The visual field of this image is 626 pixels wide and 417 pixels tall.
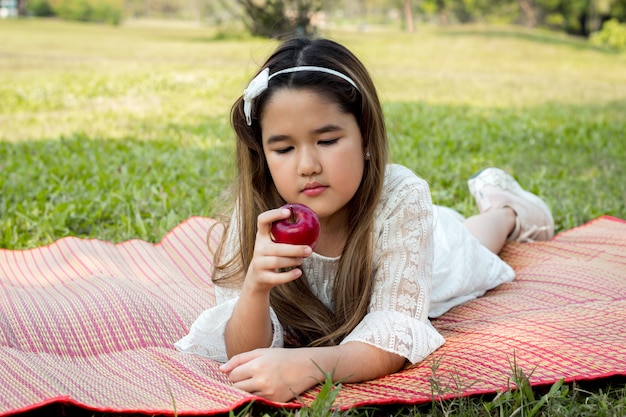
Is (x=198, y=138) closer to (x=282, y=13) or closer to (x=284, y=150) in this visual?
(x=284, y=150)

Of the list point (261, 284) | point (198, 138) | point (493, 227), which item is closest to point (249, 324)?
point (261, 284)

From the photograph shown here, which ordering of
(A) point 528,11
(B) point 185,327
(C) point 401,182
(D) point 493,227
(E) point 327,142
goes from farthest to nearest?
(A) point 528,11 < (D) point 493,227 < (B) point 185,327 < (C) point 401,182 < (E) point 327,142

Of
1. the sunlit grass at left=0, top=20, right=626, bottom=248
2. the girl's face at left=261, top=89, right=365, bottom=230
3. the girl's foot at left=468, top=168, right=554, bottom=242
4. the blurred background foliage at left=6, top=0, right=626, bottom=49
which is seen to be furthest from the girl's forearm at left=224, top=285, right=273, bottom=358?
the blurred background foliage at left=6, top=0, right=626, bottom=49

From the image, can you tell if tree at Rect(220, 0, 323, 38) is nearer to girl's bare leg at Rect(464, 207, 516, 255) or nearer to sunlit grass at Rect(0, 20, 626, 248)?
sunlit grass at Rect(0, 20, 626, 248)

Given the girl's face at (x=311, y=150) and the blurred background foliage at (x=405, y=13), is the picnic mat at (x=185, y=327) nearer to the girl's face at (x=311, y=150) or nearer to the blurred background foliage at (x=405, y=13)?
the girl's face at (x=311, y=150)

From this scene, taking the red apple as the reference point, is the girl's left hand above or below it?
below

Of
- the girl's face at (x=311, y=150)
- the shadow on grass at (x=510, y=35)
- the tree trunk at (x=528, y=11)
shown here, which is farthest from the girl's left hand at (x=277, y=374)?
the tree trunk at (x=528, y=11)

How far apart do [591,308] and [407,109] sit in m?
6.82

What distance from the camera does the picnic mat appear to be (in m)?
2.39

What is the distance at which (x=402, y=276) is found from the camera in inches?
105

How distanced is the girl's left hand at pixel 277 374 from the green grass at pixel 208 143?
225mm

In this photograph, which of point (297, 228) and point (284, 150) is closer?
point (297, 228)

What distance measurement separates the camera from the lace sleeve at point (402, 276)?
2.56 m

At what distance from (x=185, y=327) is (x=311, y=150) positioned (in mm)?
1057
